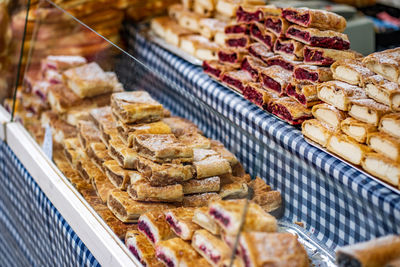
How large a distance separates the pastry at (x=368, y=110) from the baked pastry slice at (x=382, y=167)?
19cm

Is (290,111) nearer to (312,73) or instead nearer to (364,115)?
(312,73)

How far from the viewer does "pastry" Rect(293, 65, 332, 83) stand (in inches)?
107

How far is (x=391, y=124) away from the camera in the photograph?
2209 millimetres

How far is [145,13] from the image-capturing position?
4.41m

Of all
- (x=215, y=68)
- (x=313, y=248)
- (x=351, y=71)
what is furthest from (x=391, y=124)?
(x=215, y=68)

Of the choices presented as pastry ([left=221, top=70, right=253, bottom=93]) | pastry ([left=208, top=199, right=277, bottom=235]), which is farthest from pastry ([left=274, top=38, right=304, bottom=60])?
pastry ([left=208, top=199, right=277, bottom=235])

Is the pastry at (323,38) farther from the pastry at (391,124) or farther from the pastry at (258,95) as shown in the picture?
the pastry at (391,124)

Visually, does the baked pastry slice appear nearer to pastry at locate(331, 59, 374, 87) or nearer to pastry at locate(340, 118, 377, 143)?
pastry at locate(340, 118, 377, 143)

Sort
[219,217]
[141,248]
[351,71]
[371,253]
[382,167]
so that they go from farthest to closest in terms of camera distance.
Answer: [351,71] → [382,167] → [141,248] → [219,217] → [371,253]

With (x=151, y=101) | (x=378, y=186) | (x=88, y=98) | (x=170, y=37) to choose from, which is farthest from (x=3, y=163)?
(x=378, y=186)

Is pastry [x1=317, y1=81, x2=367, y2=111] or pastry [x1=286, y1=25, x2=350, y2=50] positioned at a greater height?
pastry [x1=286, y1=25, x2=350, y2=50]

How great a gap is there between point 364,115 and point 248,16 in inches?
50.6

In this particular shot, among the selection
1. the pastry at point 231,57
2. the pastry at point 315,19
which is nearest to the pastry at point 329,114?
the pastry at point 315,19

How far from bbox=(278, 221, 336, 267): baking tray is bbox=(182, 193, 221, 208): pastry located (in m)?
0.33
